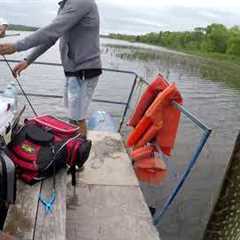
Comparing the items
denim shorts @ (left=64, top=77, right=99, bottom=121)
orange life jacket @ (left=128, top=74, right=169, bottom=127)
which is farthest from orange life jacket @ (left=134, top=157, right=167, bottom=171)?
denim shorts @ (left=64, top=77, right=99, bottom=121)

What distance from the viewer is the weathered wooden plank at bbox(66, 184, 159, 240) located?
4.40 meters

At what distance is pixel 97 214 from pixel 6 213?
4.50 ft

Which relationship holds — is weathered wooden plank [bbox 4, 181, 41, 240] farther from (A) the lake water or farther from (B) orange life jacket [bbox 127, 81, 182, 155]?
(B) orange life jacket [bbox 127, 81, 182, 155]

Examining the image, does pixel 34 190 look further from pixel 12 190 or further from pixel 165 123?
pixel 165 123

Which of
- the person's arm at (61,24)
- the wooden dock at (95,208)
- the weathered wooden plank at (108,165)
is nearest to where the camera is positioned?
the wooden dock at (95,208)

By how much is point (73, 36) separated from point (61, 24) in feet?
1.12

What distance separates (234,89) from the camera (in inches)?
1126

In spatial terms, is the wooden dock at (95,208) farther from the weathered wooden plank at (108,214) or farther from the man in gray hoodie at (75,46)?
the man in gray hoodie at (75,46)

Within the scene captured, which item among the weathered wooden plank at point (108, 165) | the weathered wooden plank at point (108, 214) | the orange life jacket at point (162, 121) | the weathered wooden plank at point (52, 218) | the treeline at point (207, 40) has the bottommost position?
the treeline at point (207, 40)

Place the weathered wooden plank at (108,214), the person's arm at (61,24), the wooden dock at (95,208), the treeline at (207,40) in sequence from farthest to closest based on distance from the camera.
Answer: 1. the treeline at (207,40)
2. the person's arm at (61,24)
3. the weathered wooden plank at (108,214)
4. the wooden dock at (95,208)

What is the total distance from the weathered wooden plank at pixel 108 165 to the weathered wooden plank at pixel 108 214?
16 cm

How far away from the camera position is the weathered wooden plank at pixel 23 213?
330 cm

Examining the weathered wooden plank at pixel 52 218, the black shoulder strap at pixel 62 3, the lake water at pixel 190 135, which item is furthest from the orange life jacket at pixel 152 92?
the weathered wooden plank at pixel 52 218

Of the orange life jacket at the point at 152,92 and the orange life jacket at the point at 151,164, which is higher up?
the orange life jacket at the point at 152,92
